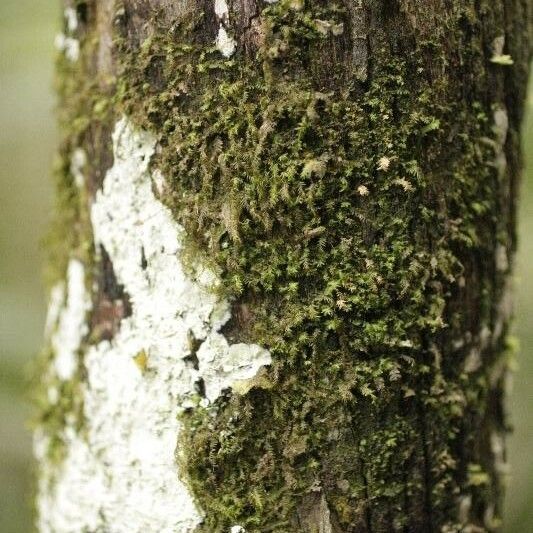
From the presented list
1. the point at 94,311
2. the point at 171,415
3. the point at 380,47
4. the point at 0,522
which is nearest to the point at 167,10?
the point at 380,47

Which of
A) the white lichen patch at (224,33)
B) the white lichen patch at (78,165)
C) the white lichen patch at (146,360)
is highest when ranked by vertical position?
Result: the white lichen patch at (224,33)

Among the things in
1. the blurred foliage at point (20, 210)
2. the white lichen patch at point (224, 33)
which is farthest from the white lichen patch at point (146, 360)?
the blurred foliage at point (20, 210)

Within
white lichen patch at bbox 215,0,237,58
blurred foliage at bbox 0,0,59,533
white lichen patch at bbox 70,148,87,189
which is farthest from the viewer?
blurred foliage at bbox 0,0,59,533

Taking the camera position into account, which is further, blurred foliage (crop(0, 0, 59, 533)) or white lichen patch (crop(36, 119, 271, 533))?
blurred foliage (crop(0, 0, 59, 533))

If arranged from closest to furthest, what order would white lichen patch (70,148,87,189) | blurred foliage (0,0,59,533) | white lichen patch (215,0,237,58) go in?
white lichen patch (215,0,237,58) → white lichen patch (70,148,87,189) → blurred foliage (0,0,59,533)

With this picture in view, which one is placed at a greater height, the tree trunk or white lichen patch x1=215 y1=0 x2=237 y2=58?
white lichen patch x1=215 y1=0 x2=237 y2=58

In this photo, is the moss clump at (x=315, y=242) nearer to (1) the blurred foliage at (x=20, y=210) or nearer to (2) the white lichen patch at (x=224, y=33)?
(2) the white lichen patch at (x=224, y=33)

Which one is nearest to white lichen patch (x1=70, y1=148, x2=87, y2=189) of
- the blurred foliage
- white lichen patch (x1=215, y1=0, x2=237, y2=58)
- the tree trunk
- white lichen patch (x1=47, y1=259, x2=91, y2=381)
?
the tree trunk

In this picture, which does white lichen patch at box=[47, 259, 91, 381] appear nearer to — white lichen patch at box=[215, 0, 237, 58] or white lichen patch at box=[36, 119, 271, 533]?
white lichen patch at box=[36, 119, 271, 533]

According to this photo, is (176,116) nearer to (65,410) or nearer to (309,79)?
(309,79)
